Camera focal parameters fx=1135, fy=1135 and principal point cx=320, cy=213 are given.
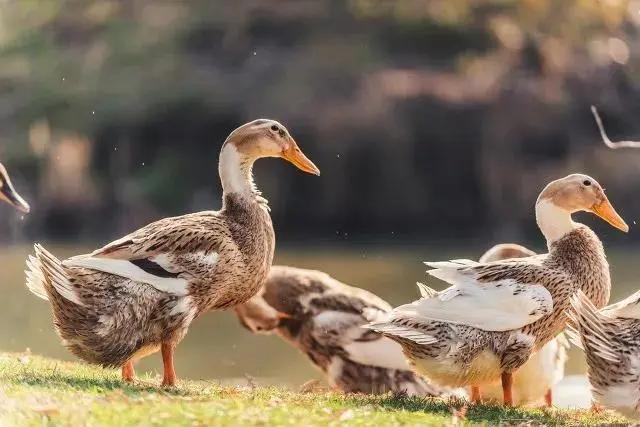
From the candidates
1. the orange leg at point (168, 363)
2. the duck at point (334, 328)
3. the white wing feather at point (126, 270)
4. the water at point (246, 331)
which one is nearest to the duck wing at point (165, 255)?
the white wing feather at point (126, 270)

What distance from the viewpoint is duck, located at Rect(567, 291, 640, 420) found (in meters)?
7.62

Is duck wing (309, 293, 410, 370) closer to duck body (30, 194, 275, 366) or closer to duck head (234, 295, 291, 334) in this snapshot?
duck head (234, 295, 291, 334)

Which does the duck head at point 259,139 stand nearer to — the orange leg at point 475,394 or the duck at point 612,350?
the orange leg at point 475,394

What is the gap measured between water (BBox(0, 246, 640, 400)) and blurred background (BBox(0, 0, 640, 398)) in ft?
0.20

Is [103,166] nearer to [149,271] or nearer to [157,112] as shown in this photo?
[157,112]

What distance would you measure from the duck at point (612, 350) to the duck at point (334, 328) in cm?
214

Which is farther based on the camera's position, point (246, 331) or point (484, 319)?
point (246, 331)

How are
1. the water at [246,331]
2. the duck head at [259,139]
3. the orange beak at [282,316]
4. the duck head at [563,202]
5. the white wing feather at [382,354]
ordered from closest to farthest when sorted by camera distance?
1. the duck head at [259,139]
2. the duck head at [563,202]
3. the white wing feather at [382,354]
4. the orange beak at [282,316]
5. the water at [246,331]

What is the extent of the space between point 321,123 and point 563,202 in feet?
40.5

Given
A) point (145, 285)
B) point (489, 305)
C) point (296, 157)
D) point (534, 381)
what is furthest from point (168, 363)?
point (534, 381)

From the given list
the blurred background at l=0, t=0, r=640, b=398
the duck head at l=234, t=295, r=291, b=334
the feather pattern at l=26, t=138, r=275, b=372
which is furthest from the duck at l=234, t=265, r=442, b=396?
the blurred background at l=0, t=0, r=640, b=398

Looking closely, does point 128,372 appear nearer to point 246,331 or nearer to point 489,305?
point 489,305

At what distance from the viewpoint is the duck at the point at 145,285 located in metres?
7.85

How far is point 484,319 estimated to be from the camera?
802 cm
